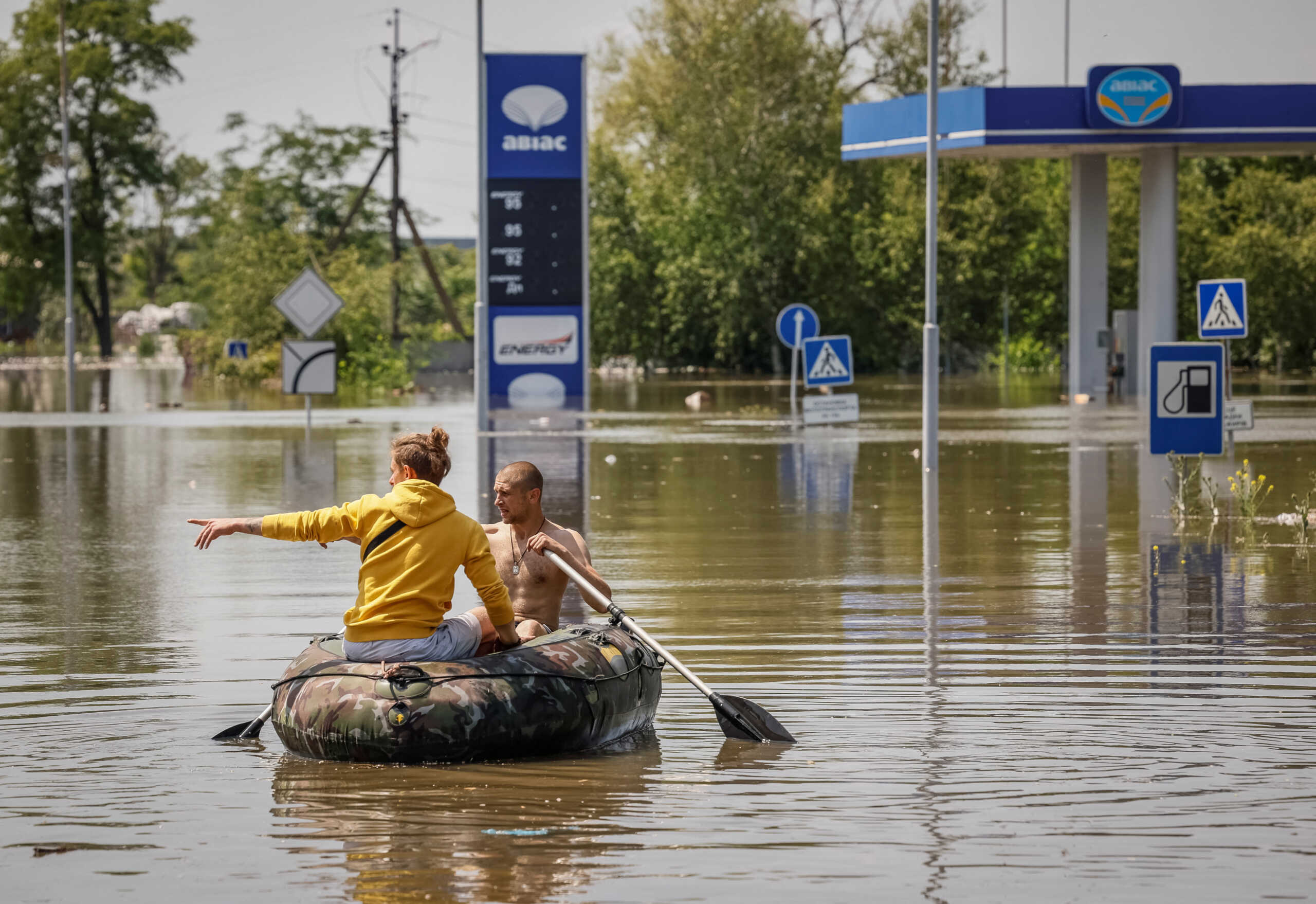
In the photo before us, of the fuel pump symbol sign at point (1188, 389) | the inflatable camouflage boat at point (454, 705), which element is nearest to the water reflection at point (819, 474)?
the fuel pump symbol sign at point (1188, 389)

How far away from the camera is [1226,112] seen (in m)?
41.6

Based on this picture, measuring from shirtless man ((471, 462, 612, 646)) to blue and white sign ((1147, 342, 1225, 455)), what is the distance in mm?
9576

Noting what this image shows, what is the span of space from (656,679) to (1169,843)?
108 inches

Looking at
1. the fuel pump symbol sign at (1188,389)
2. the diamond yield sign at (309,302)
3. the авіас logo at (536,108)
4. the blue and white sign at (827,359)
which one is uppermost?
the авіас logo at (536,108)

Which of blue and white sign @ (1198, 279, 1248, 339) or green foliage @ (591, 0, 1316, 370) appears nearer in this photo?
blue and white sign @ (1198, 279, 1248, 339)

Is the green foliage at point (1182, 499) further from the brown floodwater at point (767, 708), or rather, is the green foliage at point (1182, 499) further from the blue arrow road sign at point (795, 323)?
the blue arrow road sign at point (795, 323)

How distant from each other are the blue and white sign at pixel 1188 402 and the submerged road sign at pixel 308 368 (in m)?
16.0

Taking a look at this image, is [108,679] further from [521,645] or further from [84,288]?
[84,288]

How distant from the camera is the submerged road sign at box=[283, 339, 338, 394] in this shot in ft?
98.9

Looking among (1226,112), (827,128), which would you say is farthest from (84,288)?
(1226,112)

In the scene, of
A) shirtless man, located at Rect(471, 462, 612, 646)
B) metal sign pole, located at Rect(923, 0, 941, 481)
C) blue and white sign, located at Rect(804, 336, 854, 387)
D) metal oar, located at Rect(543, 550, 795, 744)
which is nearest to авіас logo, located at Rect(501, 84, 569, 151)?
blue and white sign, located at Rect(804, 336, 854, 387)

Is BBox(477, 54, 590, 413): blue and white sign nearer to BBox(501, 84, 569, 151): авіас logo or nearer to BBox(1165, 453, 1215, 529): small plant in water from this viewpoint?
BBox(501, 84, 569, 151): авіас logo

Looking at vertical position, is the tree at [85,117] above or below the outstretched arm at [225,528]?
above

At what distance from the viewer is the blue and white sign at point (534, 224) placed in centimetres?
3278
